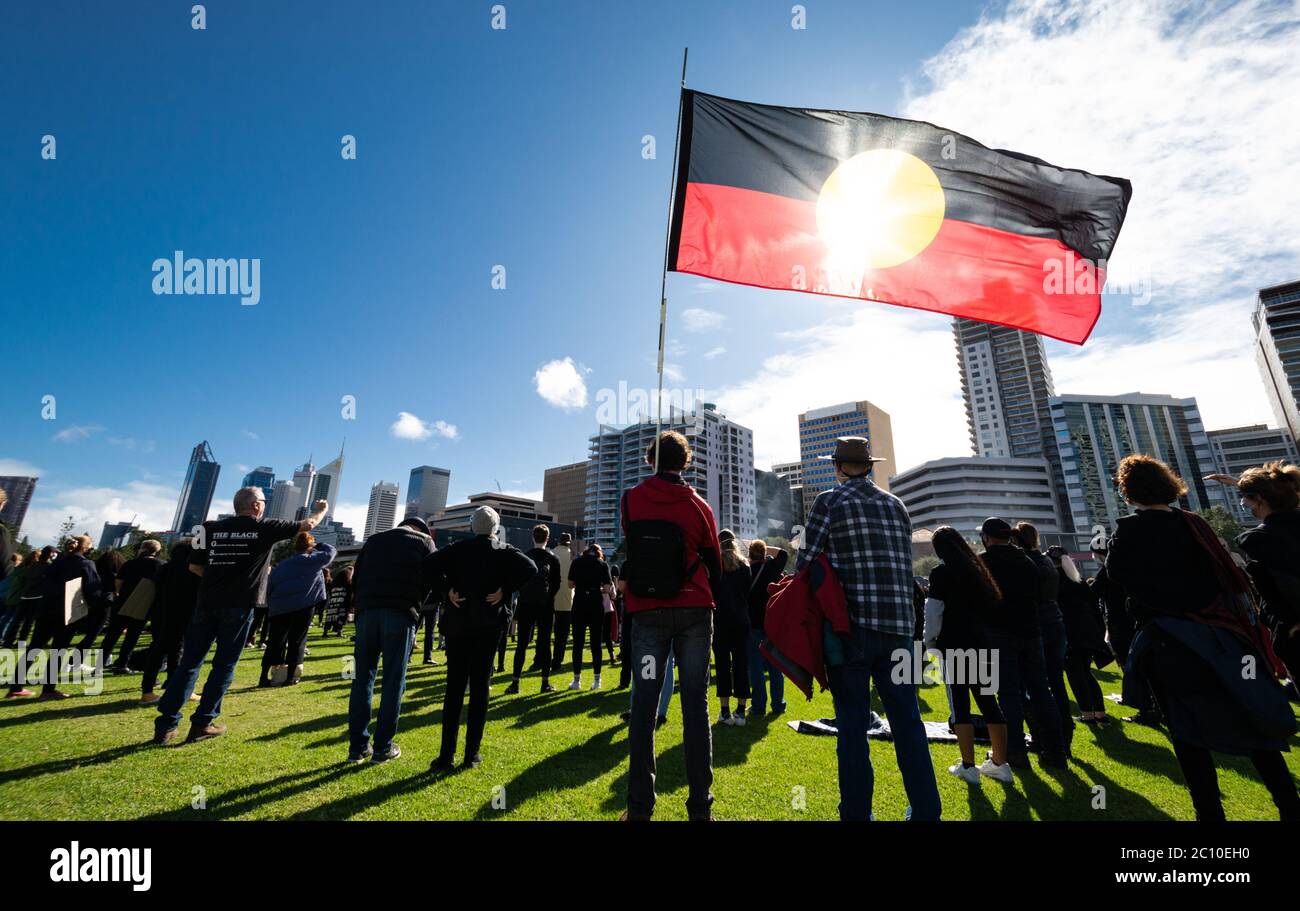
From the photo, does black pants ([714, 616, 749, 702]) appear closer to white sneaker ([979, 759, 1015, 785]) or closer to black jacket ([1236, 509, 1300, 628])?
white sneaker ([979, 759, 1015, 785])

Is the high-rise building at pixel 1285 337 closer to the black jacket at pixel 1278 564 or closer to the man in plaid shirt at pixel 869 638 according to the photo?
the black jacket at pixel 1278 564

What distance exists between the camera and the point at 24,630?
47.6 feet

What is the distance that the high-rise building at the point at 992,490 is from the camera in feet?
401

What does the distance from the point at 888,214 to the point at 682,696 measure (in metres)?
6.37

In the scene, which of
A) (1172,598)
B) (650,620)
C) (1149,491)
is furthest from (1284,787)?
(650,620)

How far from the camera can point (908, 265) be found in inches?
253

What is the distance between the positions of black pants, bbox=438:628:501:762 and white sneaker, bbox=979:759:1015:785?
4.91 metres

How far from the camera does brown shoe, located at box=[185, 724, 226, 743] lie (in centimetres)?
552

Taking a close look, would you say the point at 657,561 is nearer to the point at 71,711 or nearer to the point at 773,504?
the point at 71,711

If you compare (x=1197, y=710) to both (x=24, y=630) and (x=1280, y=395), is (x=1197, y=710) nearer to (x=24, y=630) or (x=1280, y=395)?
(x=24, y=630)

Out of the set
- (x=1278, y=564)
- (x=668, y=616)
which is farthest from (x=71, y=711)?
(x=1278, y=564)
